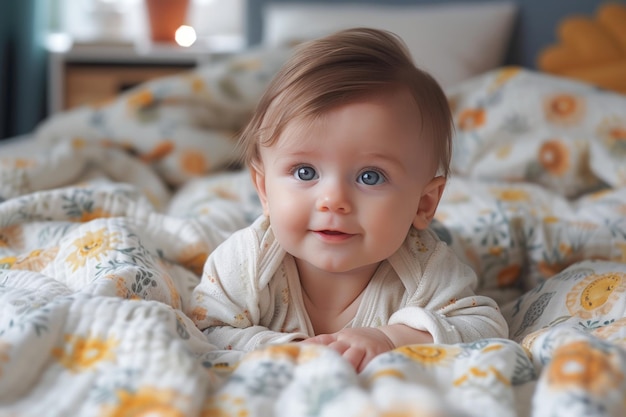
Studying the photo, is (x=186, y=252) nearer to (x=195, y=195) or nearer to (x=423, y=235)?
(x=423, y=235)

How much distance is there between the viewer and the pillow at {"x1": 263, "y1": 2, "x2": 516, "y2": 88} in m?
2.46

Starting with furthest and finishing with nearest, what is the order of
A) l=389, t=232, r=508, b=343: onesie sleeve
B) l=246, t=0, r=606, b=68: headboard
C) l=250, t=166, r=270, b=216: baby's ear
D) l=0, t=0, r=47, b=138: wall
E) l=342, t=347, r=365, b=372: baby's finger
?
1. l=0, t=0, r=47, b=138: wall
2. l=246, t=0, r=606, b=68: headboard
3. l=250, t=166, r=270, b=216: baby's ear
4. l=389, t=232, r=508, b=343: onesie sleeve
5. l=342, t=347, r=365, b=372: baby's finger

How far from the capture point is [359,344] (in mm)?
830

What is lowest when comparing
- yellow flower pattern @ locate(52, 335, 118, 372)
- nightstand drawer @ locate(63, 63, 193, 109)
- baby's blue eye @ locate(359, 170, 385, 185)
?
nightstand drawer @ locate(63, 63, 193, 109)

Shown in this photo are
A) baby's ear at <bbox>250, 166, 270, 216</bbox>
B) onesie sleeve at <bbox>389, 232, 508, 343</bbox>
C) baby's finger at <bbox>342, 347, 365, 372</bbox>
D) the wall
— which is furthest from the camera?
the wall

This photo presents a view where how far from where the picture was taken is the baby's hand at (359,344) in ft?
2.65

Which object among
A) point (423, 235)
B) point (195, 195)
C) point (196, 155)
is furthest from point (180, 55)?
point (423, 235)

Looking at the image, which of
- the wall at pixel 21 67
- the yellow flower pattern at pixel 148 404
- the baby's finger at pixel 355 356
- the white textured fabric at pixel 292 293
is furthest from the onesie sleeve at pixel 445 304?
the wall at pixel 21 67

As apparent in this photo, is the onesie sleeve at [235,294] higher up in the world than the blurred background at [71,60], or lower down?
higher up

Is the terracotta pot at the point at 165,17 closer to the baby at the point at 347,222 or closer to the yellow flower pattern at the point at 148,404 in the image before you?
the baby at the point at 347,222

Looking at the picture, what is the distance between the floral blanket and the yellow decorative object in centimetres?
28

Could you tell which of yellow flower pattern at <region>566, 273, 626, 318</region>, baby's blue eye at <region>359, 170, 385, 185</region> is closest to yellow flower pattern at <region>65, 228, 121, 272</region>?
baby's blue eye at <region>359, 170, 385, 185</region>

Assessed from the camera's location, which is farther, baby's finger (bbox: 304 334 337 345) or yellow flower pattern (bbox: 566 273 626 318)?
yellow flower pattern (bbox: 566 273 626 318)

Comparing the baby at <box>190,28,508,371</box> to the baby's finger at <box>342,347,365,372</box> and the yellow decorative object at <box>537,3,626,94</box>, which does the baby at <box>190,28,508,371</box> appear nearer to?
the baby's finger at <box>342,347,365,372</box>
